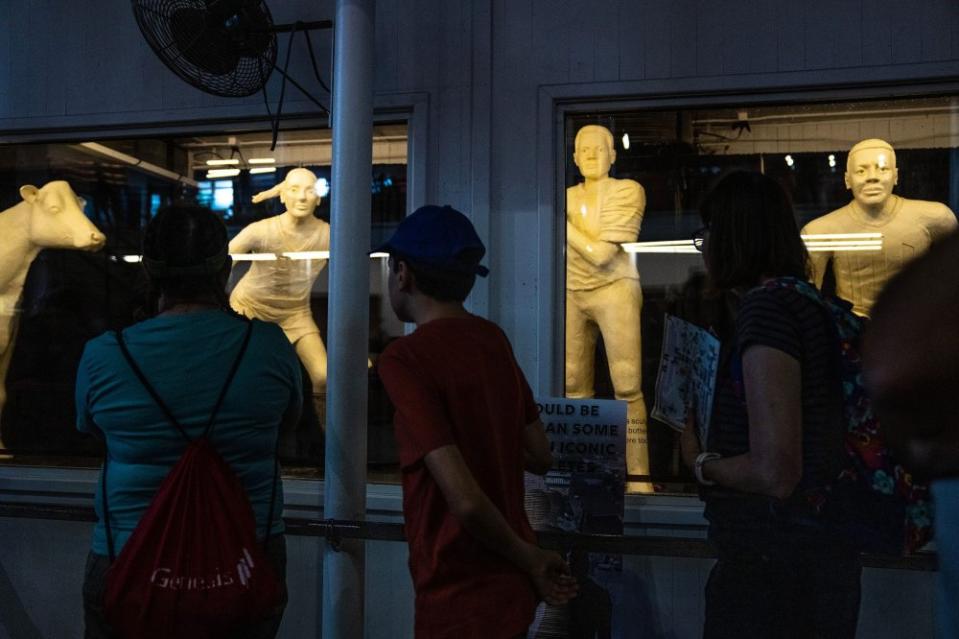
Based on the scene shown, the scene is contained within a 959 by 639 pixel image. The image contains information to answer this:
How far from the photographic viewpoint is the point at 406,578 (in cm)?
392

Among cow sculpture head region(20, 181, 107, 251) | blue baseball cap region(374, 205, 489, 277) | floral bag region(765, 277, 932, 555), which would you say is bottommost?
floral bag region(765, 277, 932, 555)

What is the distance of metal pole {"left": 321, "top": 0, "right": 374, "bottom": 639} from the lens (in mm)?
3068

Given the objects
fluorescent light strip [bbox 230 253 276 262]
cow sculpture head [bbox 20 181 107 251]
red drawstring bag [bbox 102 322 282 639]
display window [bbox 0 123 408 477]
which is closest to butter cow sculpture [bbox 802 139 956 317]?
display window [bbox 0 123 408 477]

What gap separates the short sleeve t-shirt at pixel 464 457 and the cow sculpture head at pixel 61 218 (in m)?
3.41

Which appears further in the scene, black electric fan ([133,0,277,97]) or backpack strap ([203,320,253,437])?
black electric fan ([133,0,277,97])

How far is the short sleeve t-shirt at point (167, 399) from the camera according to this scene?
206 centimetres

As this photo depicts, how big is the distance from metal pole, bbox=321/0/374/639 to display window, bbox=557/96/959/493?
1.14 m

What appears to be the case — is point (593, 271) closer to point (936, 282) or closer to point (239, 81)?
point (239, 81)

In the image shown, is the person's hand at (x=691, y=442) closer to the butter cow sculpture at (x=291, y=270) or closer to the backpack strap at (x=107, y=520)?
Answer: the backpack strap at (x=107, y=520)

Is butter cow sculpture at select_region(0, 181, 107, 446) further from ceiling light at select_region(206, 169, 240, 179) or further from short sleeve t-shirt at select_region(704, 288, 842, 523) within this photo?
short sleeve t-shirt at select_region(704, 288, 842, 523)

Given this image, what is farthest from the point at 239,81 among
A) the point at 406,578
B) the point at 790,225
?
the point at 790,225

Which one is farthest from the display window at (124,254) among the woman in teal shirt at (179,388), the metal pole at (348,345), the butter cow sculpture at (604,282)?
the woman in teal shirt at (179,388)

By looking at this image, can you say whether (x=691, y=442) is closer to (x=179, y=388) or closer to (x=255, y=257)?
(x=179, y=388)

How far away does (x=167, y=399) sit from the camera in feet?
6.74
